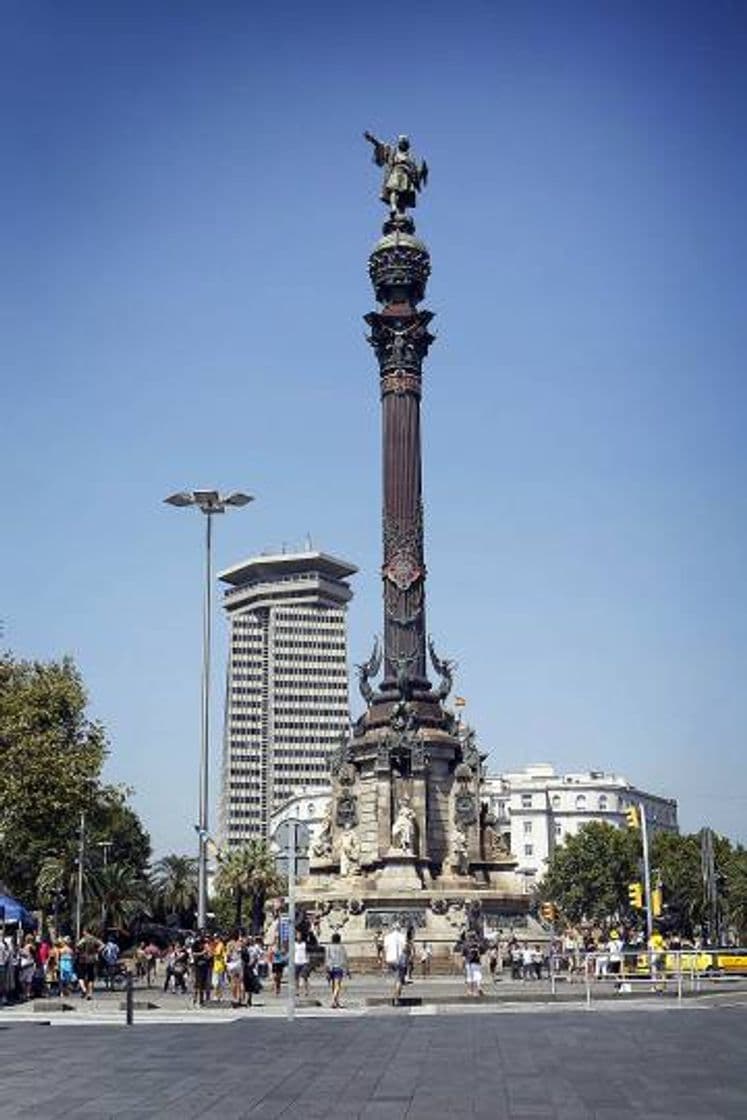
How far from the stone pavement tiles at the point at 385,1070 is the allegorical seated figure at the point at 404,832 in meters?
32.2

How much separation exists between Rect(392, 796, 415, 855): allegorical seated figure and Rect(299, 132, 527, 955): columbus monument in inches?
1.6

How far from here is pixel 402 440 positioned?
2461 inches

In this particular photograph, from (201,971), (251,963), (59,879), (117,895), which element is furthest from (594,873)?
(201,971)

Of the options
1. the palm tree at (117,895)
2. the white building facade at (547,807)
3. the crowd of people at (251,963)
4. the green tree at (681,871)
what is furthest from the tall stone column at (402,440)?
the white building facade at (547,807)

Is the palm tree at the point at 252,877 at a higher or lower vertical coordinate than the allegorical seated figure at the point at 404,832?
lower

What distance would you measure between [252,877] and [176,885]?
1499 centimetres

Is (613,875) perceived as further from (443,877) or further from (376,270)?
(376,270)

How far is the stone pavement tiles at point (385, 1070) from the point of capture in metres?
11.7

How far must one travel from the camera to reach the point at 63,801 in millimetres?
46000

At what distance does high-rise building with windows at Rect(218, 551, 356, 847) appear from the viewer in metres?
183

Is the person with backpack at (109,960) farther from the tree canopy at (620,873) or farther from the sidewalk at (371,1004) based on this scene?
the tree canopy at (620,873)

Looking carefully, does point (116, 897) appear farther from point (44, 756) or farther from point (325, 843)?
point (44, 756)

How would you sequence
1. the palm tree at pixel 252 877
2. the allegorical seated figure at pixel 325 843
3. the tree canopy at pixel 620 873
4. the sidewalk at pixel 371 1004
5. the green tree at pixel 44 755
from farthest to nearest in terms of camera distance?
the tree canopy at pixel 620 873 < the palm tree at pixel 252 877 < the allegorical seated figure at pixel 325 843 < the green tree at pixel 44 755 < the sidewalk at pixel 371 1004

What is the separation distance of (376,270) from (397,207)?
166 inches
